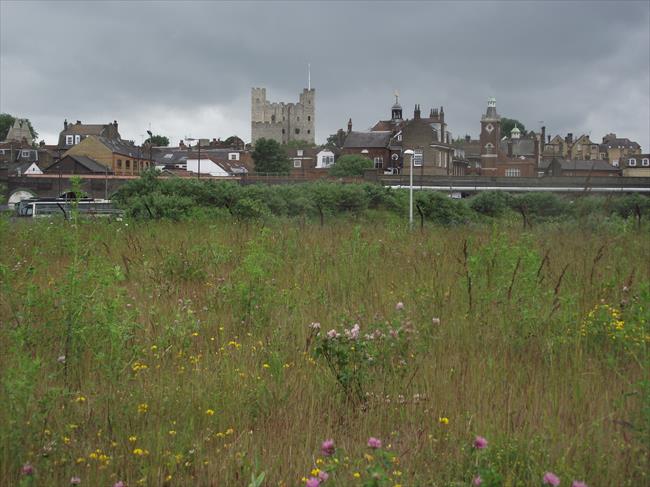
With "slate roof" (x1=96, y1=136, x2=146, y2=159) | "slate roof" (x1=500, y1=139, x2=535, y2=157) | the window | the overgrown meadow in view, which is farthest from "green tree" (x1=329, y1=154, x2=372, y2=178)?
the overgrown meadow

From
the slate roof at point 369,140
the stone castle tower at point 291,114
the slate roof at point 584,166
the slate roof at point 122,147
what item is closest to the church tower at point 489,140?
the slate roof at point 584,166

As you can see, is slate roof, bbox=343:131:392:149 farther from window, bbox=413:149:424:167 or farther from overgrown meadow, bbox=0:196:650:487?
overgrown meadow, bbox=0:196:650:487

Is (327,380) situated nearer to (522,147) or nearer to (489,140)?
(489,140)

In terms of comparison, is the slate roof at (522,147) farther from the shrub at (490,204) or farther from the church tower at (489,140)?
the shrub at (490,204)

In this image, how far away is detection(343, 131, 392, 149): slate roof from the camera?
88137 mm

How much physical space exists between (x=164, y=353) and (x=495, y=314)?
2.88 m

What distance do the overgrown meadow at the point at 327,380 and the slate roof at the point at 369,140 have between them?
267 feet

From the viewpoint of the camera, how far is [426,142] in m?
82.2

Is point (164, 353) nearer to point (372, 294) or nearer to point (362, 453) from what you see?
point (362, 453)

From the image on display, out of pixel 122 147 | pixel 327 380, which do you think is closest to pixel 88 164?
pixel 122 147

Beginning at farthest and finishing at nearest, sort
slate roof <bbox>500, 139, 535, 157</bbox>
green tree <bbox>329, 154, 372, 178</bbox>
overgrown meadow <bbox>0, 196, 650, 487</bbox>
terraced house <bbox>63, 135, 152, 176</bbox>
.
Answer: slate roof <bbox>500, 139, 535, 157</bbox> < terraced house <bbox>63, 135, 152, 176</bbox> < green tree <bbox>329, 154, 372, 178</bbox> < overgrown meadow <bbox>0, 196, 650, 487</bbox>

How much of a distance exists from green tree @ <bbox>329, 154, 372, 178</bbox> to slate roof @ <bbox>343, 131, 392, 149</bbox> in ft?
33.5

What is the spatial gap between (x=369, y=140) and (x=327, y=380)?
283 feet

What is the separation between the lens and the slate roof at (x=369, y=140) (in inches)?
3470
